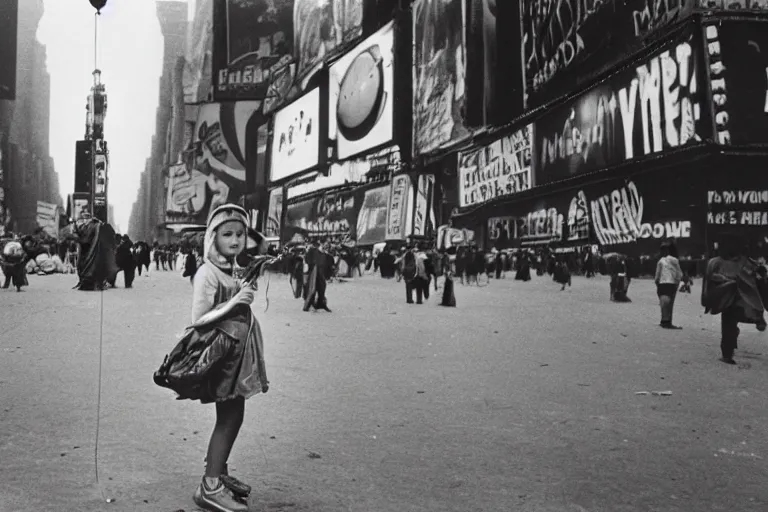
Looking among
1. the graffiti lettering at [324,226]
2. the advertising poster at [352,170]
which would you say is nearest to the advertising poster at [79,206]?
the advertising poster at [352,170]

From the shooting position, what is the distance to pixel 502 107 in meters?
37.9

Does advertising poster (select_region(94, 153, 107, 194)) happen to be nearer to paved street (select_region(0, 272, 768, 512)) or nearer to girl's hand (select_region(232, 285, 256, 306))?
paved street (select_region(0, 272, 768, 512))

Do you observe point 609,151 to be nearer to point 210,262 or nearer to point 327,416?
point 327,416

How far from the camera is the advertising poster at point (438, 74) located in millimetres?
38969

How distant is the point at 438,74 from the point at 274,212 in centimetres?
3140

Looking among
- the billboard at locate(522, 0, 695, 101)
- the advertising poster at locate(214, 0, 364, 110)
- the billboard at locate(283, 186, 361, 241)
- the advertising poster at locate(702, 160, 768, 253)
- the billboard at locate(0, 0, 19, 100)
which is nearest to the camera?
the advertising poster at locate(702, 160, 768, 253)

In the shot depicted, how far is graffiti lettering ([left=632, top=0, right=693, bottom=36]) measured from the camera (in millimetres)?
22688

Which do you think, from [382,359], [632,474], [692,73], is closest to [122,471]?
[632,474]

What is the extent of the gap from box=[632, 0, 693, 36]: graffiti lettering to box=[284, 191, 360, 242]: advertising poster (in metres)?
24.4

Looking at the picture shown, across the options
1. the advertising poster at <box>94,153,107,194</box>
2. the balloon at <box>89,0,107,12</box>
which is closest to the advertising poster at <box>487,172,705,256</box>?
the advertising poster at <box>94,153,107,194</box>

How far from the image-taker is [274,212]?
226ft

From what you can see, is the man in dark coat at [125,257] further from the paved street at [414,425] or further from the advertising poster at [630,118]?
the advertising poster at [630,118]

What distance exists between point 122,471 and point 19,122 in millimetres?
115727

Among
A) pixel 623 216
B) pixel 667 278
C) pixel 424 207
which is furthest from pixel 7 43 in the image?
pixel 667 278
